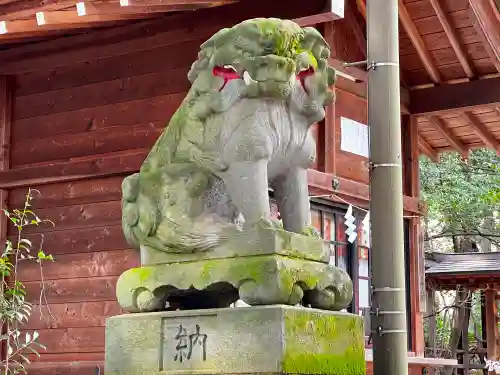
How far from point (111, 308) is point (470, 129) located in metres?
5.52

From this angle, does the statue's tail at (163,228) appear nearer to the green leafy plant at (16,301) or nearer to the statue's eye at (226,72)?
the statue's eye at (226,72)

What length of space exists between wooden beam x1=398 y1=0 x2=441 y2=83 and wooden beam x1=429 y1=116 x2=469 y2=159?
867 mm

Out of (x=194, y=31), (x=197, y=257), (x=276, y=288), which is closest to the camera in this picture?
(x=276, y=288)

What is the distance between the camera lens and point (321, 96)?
3.50 meters

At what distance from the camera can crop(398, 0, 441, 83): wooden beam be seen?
7945mm

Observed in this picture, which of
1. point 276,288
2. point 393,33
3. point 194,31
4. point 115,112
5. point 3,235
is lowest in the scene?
point 276,288

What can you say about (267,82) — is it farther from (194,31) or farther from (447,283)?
(447,283)

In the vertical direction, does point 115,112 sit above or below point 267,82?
above

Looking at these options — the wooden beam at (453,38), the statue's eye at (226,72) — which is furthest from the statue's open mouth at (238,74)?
the wooden beam at (453,38)

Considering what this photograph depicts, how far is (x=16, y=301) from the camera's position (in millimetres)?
5996

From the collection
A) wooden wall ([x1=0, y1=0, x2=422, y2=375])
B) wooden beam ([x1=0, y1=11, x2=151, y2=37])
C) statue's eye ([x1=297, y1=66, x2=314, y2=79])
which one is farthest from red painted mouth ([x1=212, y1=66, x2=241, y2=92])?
wooden wall ([x1=0, y1=0, x2=422, y2=375])

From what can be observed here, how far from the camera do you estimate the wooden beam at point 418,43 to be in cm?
795

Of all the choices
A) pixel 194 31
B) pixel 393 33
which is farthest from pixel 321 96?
pixel 194 31

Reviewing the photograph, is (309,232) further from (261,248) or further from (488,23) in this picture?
(488,23)
